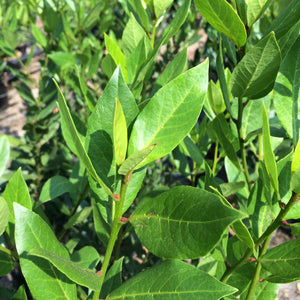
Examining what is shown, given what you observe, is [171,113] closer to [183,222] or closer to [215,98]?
[183,222]

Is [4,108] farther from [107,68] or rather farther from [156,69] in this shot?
[107,68]

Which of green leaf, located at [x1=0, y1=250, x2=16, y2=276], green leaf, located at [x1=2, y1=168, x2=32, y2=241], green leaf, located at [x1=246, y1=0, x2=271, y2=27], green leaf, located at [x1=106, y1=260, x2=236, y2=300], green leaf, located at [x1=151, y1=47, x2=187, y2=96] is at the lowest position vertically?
green leaf, located at [x1=106, y1=260, x2=236, y2=300]

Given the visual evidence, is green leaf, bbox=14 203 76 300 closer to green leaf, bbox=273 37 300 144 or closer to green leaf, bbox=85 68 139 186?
green leaf, bbox=85 68 139 186

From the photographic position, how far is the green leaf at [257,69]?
20.8 inches

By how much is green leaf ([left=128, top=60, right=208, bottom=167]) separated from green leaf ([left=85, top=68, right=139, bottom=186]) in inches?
1.2

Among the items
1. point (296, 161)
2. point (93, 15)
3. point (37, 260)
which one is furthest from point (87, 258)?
point (93, 15)

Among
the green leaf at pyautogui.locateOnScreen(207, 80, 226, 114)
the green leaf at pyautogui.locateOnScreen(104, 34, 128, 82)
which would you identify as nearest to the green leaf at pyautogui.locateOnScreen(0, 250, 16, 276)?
the green leaf at pyautogui.locateOnScreen(104, 34, 128, 82)

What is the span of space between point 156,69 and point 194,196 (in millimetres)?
1739

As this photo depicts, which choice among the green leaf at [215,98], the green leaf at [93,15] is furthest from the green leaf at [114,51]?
the green leaf at [93,15]

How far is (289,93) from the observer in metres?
0.58

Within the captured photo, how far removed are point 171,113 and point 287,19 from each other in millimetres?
241

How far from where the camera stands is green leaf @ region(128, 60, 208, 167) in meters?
0.47

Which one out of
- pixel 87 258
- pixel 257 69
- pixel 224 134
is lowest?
pixel 87 258

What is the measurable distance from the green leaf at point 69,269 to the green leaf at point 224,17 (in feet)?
1.29
